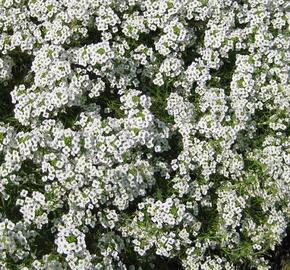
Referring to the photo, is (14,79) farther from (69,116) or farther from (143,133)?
(143,133)

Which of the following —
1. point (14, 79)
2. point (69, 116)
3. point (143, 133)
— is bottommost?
point (143, 133)

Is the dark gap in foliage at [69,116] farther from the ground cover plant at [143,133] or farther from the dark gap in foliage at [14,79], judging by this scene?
the dark gap in foliage at [14,79]

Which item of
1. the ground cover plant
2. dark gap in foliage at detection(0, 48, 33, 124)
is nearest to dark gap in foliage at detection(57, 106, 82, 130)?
the ground cover plant

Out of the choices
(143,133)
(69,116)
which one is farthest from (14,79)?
(143,133)

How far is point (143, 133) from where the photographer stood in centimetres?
608

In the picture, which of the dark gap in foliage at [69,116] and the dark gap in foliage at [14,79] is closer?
the dark gap in foliage at [69,116]

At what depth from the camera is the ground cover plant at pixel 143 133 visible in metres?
5.96

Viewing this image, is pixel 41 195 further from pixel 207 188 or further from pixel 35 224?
pixel 207 188

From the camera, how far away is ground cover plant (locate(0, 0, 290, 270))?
596cm

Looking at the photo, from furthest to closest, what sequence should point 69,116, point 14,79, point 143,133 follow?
point 14,79 < point 69,116 < point 143,133

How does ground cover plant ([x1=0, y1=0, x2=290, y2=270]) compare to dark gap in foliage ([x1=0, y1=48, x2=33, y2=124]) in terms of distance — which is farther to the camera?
dark gap in foliage ([x1=0, y1=48, x2=33, y2=124])

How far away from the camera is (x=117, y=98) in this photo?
6797 millimetres

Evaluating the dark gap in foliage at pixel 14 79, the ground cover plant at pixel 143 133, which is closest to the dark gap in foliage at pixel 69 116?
the ground cover plant at pixel 143 133

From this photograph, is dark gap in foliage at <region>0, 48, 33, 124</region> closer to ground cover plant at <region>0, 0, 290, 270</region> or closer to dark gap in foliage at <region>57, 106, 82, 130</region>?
ground cover plant at <region>0, 0, 290, 270</region>
